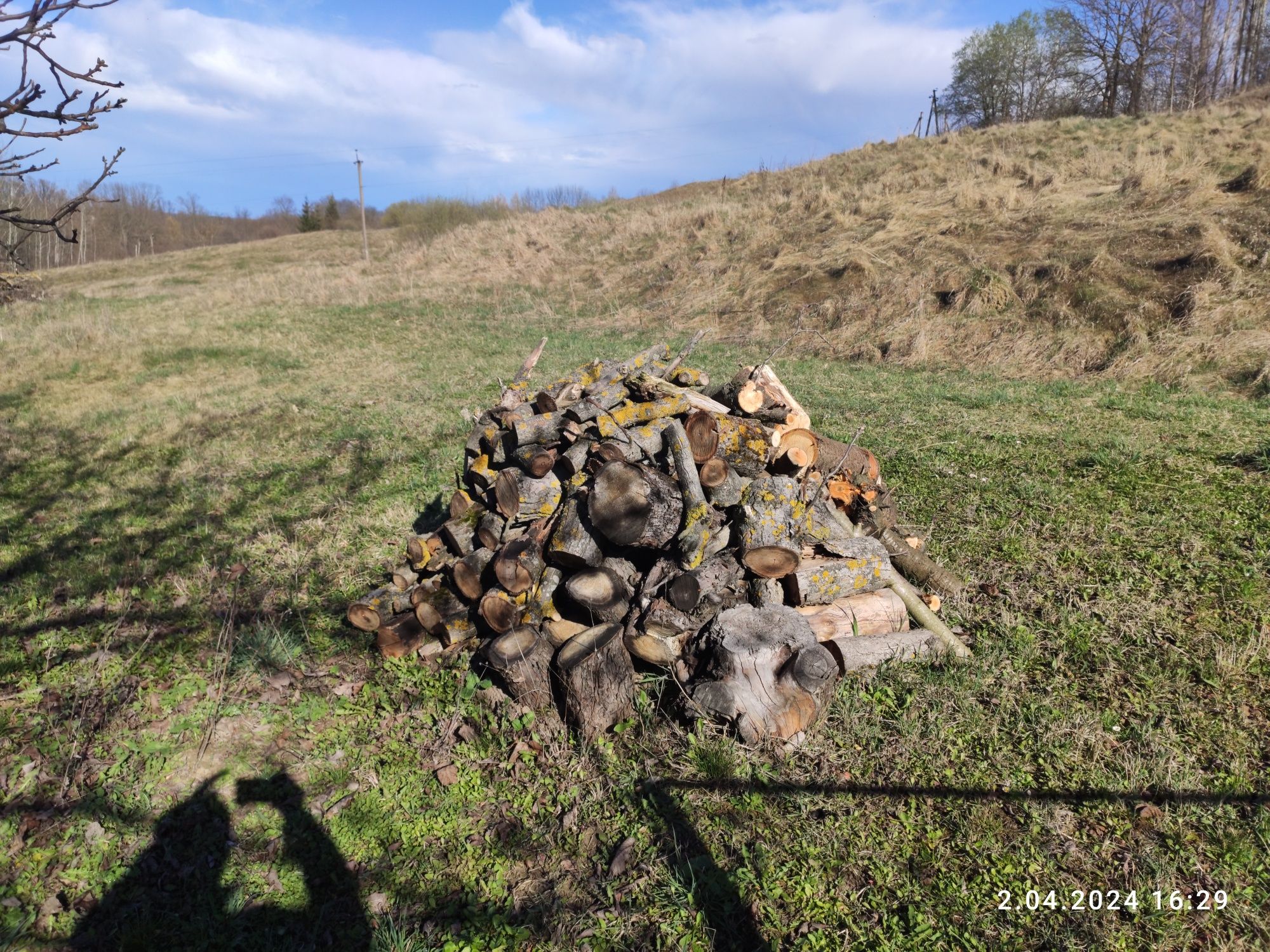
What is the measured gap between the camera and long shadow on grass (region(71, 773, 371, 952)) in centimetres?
265

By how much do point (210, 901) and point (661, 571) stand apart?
8.45ft

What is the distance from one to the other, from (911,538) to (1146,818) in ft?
7.50

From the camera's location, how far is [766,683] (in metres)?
3.49

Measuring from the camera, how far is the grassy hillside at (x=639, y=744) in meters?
2.72

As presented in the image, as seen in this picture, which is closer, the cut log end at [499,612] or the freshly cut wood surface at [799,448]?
the cut log end at [499,612]

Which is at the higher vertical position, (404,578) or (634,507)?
(634,507)

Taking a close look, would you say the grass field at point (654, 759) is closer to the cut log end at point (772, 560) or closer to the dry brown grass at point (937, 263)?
the cut log end at point (772, 560)

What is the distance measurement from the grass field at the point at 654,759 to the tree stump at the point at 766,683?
15 centimetres

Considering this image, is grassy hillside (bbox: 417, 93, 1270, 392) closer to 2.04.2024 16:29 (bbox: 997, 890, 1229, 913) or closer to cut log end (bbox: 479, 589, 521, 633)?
cut log end (bbox: 479, 589, 521, 633)

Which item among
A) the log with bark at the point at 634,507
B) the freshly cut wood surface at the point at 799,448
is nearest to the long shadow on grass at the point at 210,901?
the log with bark at the point at 634,507

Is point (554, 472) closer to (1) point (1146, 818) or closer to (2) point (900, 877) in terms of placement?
(2) point (900, 877)

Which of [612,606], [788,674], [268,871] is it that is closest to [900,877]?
[788,674]

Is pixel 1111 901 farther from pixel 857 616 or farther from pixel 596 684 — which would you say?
pixel 596 684

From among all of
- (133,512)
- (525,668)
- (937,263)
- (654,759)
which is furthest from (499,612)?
(937,263)
